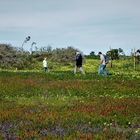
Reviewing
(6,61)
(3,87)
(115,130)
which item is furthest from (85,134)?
(6,61)

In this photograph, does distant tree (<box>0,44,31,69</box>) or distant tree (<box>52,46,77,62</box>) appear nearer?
distant tree (<box>0,44,31,69</box>)

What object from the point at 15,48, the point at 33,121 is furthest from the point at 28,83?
the point at 15,48

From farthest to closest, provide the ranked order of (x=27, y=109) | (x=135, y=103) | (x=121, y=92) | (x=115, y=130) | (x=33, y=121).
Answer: (x=121, y=92), (x=135, y=103), (x=27, y=109), (x=33, y=121), (x=115, y=130)

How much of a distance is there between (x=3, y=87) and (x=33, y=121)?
15.5 m

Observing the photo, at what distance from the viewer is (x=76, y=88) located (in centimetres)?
2948

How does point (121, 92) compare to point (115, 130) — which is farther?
point (121, 92)

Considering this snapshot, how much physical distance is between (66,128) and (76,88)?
16076mm

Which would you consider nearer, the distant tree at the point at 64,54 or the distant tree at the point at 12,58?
the distant tree at the point at 12,58

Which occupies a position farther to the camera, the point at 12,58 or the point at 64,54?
the point at 64,54

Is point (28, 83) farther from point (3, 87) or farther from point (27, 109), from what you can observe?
point (27, 109)

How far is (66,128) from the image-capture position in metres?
13.4

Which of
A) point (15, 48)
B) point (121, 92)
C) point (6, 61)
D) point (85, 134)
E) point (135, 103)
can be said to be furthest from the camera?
point (15, 48)

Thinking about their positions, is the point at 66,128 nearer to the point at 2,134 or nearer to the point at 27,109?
the point at 2,134

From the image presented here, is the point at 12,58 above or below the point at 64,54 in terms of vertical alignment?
below
